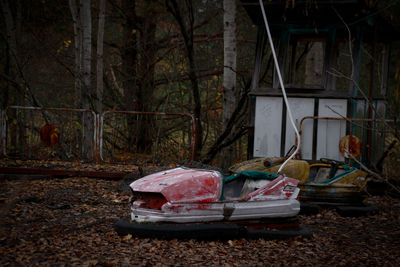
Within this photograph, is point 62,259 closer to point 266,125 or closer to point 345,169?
point 345,169

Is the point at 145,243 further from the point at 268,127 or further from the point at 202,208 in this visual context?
the point at 268,127

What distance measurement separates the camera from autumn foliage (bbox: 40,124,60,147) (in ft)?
26.6

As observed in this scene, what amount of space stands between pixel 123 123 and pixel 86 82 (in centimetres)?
282

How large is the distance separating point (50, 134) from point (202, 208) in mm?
5115

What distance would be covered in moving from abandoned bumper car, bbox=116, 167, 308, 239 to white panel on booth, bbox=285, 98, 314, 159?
2.95 m

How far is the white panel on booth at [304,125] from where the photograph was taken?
7254mm

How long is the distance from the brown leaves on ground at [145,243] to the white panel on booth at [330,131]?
187 centimetres

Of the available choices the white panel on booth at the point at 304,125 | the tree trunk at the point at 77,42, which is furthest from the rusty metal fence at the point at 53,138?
the white panel on booth at the point at 304,125

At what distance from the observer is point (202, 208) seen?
4055mm

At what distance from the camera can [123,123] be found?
11.6 metres

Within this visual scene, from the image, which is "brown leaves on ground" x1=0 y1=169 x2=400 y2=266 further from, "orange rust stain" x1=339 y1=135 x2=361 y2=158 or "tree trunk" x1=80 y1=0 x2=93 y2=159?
"tree trunk" x1=80 y1=0 x2=93 y2=159

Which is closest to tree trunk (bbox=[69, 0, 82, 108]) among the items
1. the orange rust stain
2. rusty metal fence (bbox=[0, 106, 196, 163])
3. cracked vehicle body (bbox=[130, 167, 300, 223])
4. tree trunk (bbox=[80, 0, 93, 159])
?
tree trunk (bbox=[80, 0, 93, 159])

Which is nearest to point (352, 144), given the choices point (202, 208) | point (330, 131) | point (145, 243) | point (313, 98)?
point (330, 131)

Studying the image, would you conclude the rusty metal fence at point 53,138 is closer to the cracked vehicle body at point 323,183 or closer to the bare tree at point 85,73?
the bare tree at point 85,73
